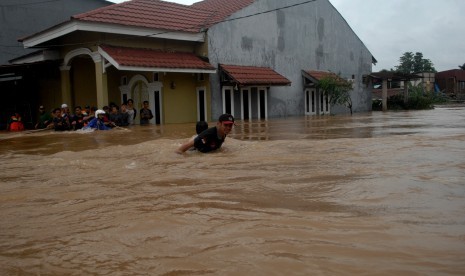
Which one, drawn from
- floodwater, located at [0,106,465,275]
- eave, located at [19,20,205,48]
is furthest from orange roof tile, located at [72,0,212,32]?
floodwater, located at [0,106,465,275]

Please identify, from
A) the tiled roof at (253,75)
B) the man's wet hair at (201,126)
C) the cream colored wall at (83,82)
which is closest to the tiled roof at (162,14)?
the tiled roof at (253,75)

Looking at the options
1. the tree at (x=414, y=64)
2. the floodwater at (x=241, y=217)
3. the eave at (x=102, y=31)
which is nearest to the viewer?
the floodwater at (x=241, y=217)

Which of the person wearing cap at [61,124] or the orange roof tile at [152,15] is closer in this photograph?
the person wearing cap at [61,124]

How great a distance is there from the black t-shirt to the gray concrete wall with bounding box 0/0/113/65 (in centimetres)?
2068

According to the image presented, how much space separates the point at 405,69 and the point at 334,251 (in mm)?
76964

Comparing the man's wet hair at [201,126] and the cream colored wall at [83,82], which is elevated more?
the cream colored wall at [83,82]

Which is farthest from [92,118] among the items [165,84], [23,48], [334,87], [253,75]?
[334,87]

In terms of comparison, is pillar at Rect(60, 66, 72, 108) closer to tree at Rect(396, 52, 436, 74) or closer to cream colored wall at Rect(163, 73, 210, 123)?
cream colored wall at Rect(163, 73, 210, 123)

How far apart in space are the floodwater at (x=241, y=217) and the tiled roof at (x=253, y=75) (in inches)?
553

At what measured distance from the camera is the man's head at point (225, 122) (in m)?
6.97

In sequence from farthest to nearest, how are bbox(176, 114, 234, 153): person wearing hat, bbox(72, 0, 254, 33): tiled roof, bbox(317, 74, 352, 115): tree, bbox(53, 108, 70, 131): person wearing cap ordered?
1. bbox(317, 74, 352, 115): tree
2. bbox(72, 0, 254, 33): tiled roof
3. bbox(53, 108, 70, 131): person wearing cap
4. bbox(176, 114, 234, 153): person wearing hat

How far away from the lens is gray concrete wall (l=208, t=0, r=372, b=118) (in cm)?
2169

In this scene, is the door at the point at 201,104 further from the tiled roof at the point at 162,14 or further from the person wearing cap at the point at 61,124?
the person wearing cap at the point at 61,124

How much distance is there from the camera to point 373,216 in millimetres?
3338
